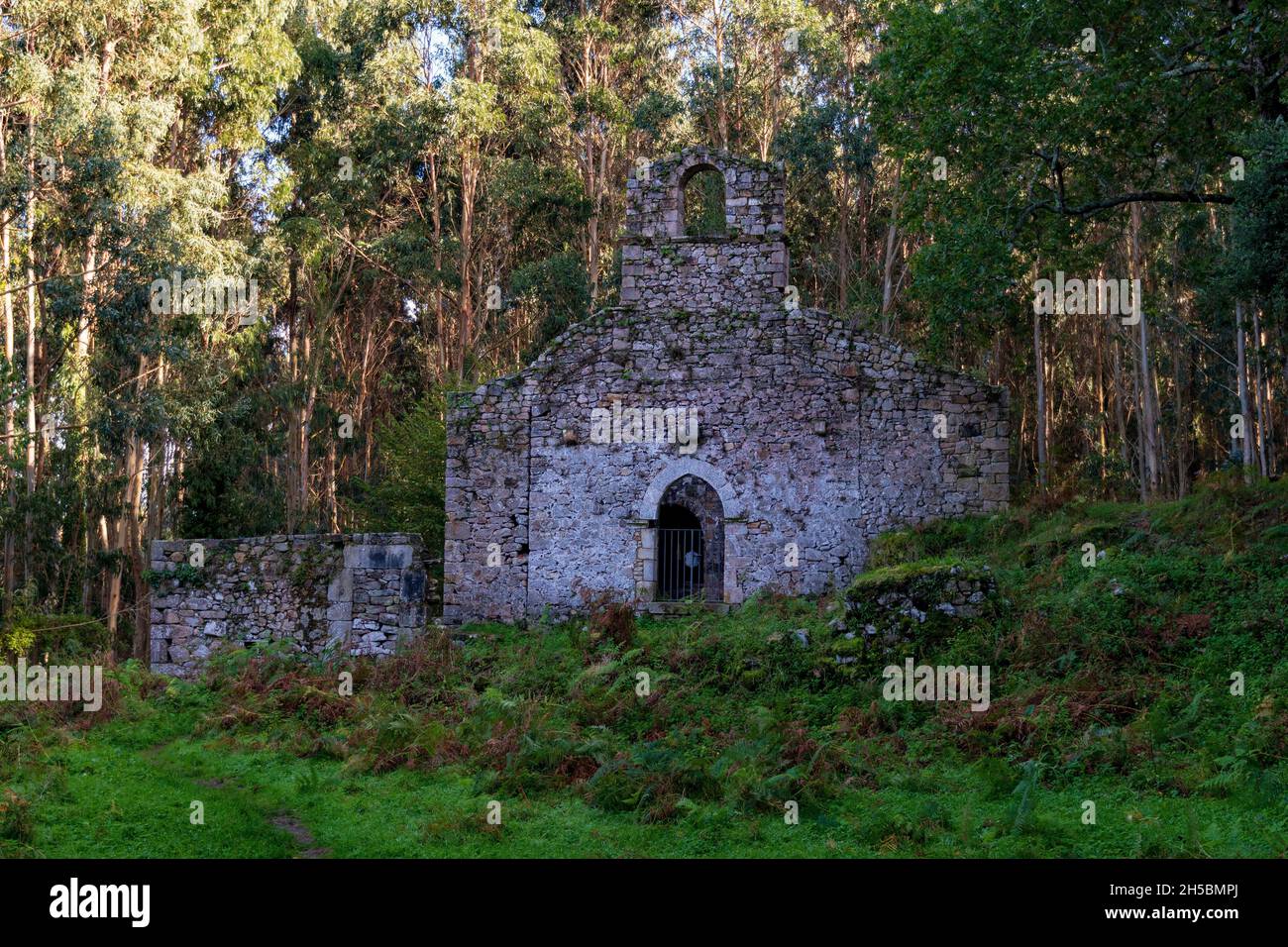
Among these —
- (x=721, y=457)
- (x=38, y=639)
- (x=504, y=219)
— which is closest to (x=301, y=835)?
(x=721, y=457)

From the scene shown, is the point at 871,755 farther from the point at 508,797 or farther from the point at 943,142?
the point at 943,142

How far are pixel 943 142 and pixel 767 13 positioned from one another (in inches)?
813

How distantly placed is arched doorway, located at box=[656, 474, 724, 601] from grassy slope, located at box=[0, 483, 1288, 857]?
1.98 m

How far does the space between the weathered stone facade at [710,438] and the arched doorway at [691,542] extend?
0.05 metres

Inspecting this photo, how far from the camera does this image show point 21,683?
14922 mm

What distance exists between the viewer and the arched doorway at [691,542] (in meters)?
19.3

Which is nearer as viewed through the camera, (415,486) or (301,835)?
(301,835)

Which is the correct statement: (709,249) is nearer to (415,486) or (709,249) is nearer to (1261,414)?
(415,486)

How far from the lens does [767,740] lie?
39.3 feet

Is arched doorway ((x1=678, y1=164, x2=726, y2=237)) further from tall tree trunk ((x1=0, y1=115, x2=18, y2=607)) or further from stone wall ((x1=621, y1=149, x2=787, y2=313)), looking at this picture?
tall tree trunk ((x1=0, y1=115, x2=18, y2=607))

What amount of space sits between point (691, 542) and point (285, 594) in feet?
19.3

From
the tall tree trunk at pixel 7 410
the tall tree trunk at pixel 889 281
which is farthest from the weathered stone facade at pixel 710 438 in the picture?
the tall tree trunk at pixel 889 281

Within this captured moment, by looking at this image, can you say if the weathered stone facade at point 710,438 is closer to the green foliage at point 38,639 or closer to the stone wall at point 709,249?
the stone wall at point 709,249
